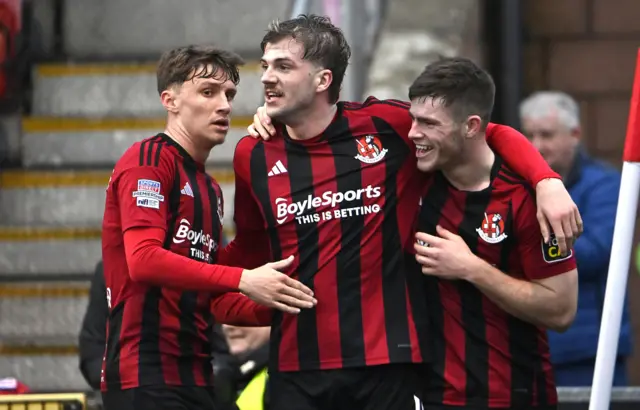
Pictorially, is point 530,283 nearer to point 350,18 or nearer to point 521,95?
point 350,18

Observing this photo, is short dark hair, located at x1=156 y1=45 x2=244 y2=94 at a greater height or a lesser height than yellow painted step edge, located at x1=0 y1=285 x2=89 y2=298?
greater

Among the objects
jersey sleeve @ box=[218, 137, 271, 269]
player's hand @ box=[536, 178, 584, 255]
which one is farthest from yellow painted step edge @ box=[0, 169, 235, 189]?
player's hand @ box=[536, 178, 584, 255]

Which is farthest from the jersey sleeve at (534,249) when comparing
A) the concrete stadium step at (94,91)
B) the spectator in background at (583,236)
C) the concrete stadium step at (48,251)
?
the concrete stadium step at (94,91)

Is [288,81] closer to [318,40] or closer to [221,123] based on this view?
[318,40]

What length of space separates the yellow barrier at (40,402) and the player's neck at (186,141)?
1038mm

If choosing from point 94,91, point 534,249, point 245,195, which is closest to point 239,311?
point 245,195

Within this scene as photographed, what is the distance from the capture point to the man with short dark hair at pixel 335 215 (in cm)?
511

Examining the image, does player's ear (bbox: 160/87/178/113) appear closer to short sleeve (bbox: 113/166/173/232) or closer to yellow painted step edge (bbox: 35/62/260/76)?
short sleeve (bbox: 113/166/173/232)

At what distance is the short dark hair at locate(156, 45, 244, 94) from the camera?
538 cm

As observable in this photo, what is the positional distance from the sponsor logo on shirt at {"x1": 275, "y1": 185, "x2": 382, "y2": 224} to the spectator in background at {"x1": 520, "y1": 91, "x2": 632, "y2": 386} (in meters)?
1.96

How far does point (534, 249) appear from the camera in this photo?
206 inches

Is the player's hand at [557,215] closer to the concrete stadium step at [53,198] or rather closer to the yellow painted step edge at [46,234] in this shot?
the concrete stadium step at [53,198]

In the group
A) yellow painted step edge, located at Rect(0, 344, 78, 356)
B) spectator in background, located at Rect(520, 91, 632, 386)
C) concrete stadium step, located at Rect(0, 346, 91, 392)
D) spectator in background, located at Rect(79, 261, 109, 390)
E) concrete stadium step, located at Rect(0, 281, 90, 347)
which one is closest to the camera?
spectator in background, located at Rect(79, 261, 109, 390)

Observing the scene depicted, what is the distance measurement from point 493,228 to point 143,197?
47.9 inches
